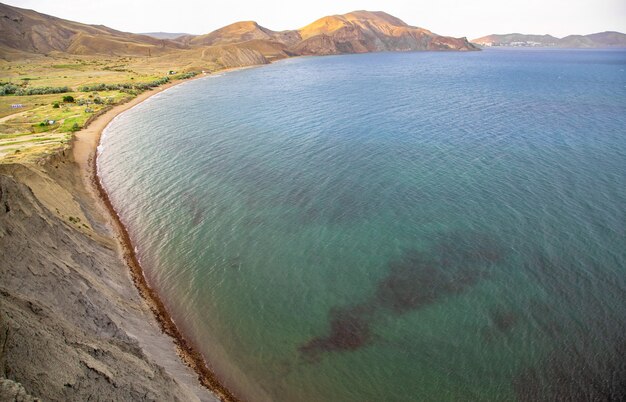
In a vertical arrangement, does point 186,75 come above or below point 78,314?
above

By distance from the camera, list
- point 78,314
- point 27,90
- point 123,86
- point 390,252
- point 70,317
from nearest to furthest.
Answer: point 70,317, point 78,314, point 390,252, point 27,90, point 123,86

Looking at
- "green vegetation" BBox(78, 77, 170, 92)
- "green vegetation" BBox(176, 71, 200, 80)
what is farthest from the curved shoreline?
"green vegetation" BBox(176, 71, 200, 80)

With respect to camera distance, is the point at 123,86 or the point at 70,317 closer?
the point at 70,317

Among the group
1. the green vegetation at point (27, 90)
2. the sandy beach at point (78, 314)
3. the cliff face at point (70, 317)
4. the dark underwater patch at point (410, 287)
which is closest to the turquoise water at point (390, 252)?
the dark underwater patch at point (410, 287)

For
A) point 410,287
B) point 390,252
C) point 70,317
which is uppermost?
point 70,317

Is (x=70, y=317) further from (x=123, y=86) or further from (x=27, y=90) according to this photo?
(x=123, y=86)

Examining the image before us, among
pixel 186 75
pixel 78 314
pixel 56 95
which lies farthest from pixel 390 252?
pixel 186 75

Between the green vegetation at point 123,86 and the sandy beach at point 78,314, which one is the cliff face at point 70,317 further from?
the green vegetation at point 123,86
